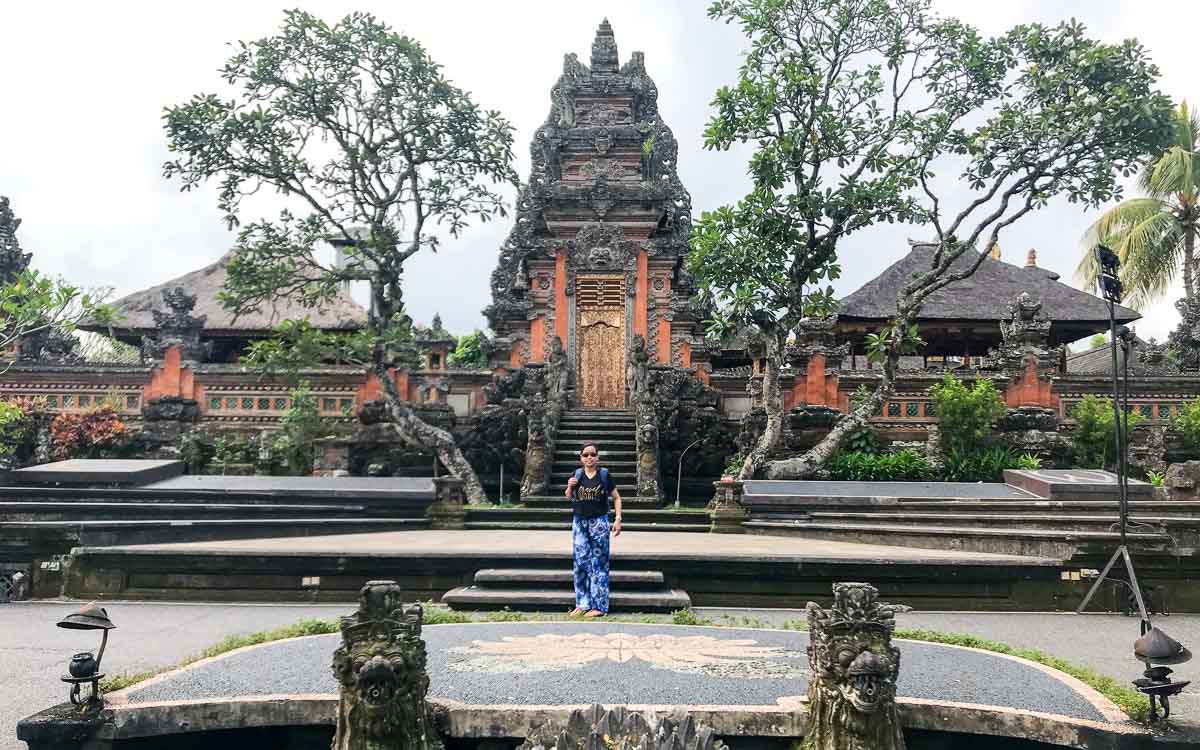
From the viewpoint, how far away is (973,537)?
8172 millimetres

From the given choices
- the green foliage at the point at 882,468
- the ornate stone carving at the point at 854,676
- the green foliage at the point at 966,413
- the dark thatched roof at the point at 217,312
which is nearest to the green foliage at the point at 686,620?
the ornate stone carving at the point at 854,676

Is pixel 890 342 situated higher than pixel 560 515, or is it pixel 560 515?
pixel 890 342

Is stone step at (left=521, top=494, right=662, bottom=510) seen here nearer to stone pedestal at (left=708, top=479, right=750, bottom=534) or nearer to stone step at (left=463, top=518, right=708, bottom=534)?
stone step at (left=463, top=518, right=708, bottom=534)

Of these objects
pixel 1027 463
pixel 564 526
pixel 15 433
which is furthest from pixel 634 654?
pixel 15 433

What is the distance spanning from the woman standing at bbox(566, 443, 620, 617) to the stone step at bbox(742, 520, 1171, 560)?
4.03m

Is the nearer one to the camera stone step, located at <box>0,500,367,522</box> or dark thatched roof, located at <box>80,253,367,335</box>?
stone step, located at <box>0,500,367,522</box>

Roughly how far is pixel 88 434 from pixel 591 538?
1309cm

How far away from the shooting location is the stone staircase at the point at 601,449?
12.3 metres

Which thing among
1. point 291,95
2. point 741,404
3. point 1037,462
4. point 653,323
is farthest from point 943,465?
point 291,95

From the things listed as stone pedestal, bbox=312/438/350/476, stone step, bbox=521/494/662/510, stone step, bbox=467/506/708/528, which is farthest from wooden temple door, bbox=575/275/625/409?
stone step, bbox=467/506/708/528

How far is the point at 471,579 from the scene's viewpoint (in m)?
7.07

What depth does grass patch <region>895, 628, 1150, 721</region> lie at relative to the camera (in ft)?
11.4

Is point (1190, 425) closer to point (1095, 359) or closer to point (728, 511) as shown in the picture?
point (728, 511)

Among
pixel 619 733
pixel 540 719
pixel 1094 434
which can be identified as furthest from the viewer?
pixel 1094 434
